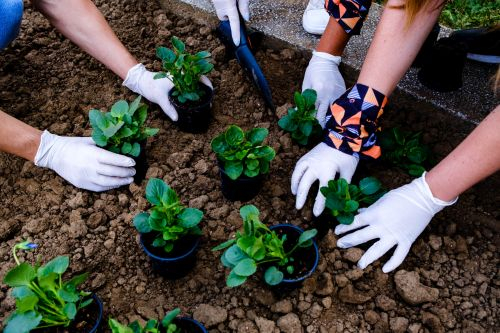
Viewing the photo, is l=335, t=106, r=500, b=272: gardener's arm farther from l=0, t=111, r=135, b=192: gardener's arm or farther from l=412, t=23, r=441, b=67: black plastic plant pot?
l=0, t=111, r=135, b=192: gardener's arm

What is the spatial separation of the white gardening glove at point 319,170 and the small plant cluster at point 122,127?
1.99 ft

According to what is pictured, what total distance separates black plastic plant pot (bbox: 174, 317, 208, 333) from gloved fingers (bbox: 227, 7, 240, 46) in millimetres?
1376

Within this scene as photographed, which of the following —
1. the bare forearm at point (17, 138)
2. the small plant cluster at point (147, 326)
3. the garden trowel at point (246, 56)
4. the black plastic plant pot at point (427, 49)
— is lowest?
the bare forearm at point (17, 138)

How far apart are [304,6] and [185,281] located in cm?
182

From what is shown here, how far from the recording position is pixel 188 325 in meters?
1.50

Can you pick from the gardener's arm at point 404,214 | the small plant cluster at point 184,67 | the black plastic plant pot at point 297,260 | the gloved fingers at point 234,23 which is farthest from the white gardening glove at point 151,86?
the gardener's arm at point 404,214

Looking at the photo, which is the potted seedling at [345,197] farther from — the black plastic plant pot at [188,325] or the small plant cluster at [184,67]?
the small plant cluster at [184,67]

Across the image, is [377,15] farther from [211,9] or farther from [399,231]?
[399,231]

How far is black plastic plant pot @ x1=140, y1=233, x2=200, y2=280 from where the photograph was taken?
1623 mm

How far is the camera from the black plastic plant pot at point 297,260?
162 centimetres

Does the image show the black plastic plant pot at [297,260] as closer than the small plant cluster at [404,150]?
Yes

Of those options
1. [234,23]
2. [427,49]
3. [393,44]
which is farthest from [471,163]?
[234,23]

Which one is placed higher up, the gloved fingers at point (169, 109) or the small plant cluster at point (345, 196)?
the small plant cluster at point (345, 196)

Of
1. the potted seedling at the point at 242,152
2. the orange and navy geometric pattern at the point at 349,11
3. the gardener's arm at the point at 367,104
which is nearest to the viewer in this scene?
the potted seedling at the point at 242,152
